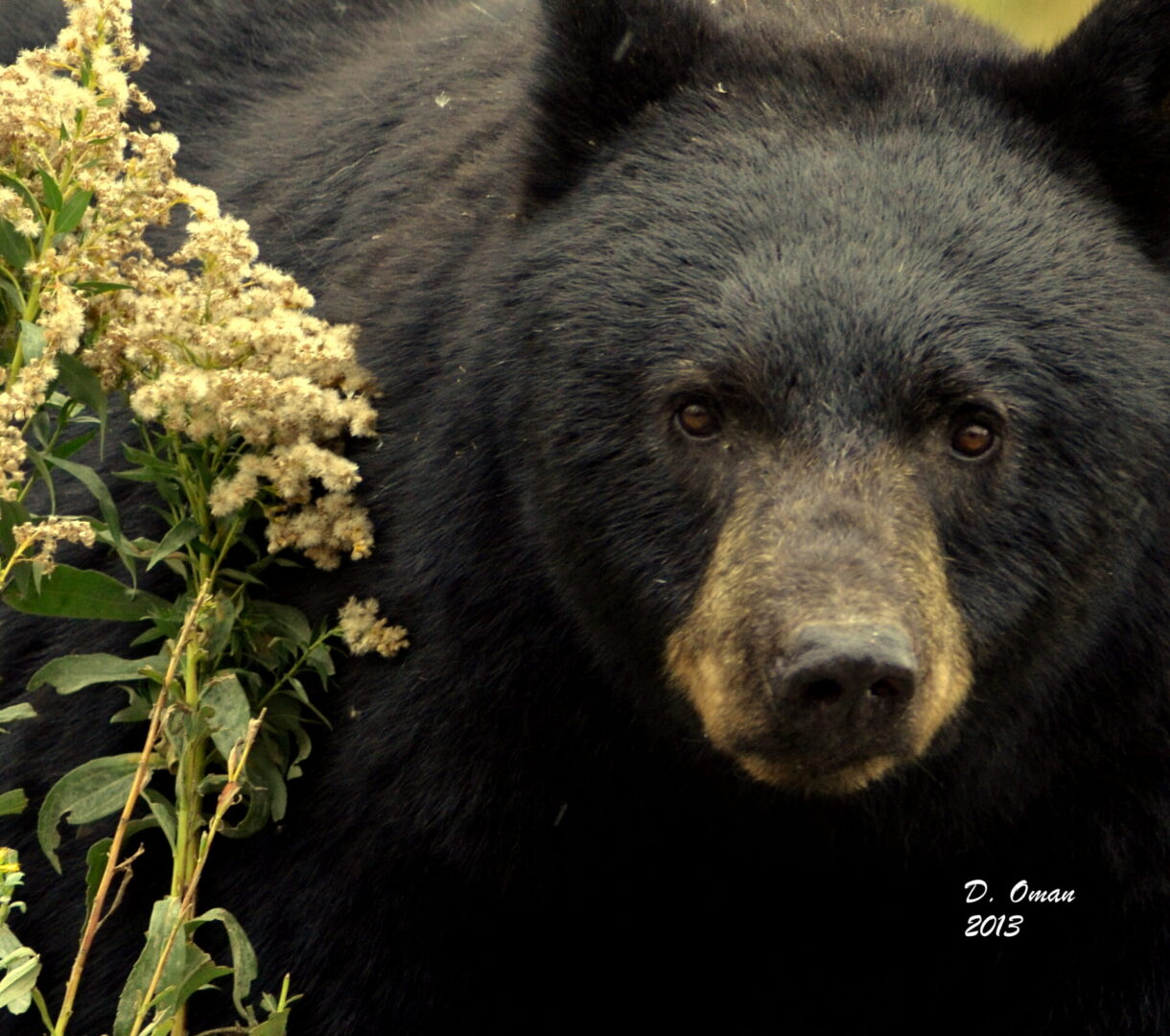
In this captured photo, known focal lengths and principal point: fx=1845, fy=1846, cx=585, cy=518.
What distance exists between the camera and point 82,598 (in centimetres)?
357

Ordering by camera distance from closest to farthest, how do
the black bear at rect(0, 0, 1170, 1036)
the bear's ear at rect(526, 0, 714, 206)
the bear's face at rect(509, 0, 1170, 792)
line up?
the bear's face at rect(509, 0, 1170, 792) < the black bear at rect(0, 0, 1170, 1036) < the bear's ear at rect(526, 0, 714, 206)

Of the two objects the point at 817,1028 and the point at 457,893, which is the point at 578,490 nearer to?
the point at 457,893

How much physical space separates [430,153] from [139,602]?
1.45 metres

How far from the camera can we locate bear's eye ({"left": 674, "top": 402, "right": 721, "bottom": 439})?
138 inches

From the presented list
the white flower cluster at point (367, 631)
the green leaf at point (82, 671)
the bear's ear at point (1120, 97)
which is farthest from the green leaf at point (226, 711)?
the bear's ear at point (1120, 97)

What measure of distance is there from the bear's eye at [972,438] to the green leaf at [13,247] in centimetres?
177

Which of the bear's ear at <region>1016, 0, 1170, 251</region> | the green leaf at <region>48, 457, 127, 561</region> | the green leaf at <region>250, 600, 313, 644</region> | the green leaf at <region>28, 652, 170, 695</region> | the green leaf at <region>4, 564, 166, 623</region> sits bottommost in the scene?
→ the green leaf at <region>250, 600, 313, 644</region>

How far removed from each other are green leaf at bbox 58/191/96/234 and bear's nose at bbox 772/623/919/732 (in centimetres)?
152

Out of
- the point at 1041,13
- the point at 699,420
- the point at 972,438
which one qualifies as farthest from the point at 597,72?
the point at 1041,13

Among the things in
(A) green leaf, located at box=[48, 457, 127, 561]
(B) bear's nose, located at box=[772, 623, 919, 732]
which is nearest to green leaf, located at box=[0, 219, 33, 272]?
(A) green leaf, located at box=[48, 457, 127, 561]

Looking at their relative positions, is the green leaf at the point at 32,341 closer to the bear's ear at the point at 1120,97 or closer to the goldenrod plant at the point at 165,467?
the goldenrod plant at the point at 165,467

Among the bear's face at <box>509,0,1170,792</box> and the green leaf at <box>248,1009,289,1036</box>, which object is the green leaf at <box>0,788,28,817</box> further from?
the bear's face at <box>509,0,1170,792</box>

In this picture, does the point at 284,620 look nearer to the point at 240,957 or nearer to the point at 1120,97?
the point at 240,957

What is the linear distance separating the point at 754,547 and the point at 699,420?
0.33 m
